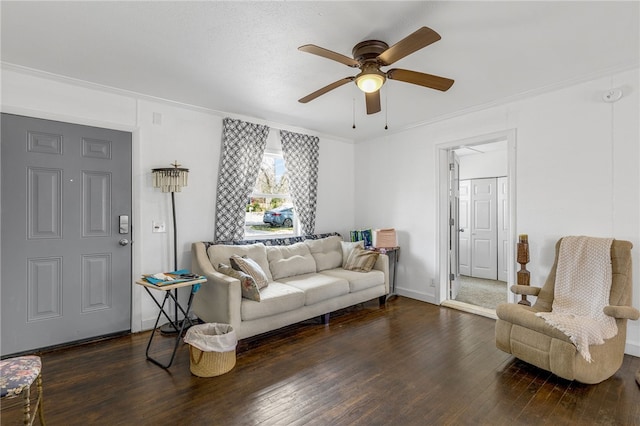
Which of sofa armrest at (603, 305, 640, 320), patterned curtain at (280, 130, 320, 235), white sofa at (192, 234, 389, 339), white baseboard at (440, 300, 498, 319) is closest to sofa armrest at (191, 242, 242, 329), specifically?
white sofa at (192, 234, 389, 339)

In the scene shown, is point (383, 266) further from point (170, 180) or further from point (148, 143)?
point (148, 143)

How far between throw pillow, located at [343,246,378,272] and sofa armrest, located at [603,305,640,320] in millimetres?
2408

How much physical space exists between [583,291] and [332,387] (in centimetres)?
230

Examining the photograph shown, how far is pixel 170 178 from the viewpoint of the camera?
332 centimetres

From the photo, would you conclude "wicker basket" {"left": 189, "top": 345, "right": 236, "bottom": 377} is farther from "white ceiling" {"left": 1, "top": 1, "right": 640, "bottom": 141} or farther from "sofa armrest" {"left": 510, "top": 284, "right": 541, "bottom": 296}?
"sofa armrest" {"left": 510, "top": 284, "right": 541, "bottom": 296}

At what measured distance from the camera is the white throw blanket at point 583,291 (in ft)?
7.51

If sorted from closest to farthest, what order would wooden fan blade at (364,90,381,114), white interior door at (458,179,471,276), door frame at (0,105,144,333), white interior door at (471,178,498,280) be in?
1. wooden fan blade at (364,90,381,114)
2. door frame at (0,105,144,333)
3. white interior door at (471,178,498,280)
4. white interior door at (458,179,471,276)

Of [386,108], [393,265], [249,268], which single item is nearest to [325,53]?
[386,108]

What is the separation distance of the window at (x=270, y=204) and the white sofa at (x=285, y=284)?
0.37 meters

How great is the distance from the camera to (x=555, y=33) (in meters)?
2.26

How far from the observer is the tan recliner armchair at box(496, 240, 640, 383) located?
2.26 meters

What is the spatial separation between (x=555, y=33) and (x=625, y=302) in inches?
86.3

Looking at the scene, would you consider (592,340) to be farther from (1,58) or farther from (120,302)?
(1,58)

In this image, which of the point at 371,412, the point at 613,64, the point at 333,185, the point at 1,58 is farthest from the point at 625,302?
the point at 1,58
